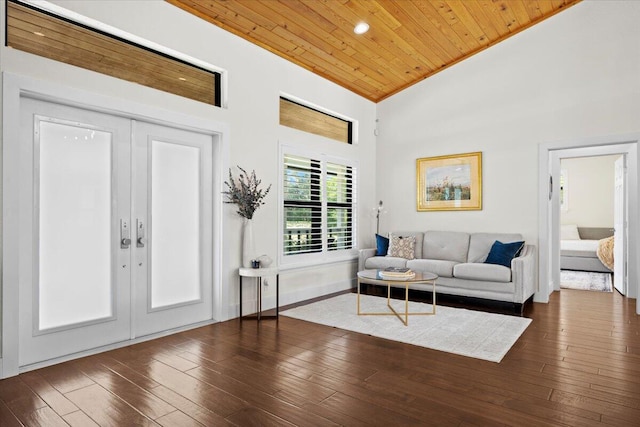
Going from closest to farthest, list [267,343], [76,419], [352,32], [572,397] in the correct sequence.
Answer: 1. [76,419]
2. [572,397]
3. [267,343]
4. [352,32]

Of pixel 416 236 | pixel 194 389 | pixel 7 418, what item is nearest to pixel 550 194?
pixel 416 236

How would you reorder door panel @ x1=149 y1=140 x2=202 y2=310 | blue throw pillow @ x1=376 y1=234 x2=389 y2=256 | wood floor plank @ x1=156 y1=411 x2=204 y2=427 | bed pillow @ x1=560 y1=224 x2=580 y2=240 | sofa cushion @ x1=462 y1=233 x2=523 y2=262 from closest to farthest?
wood floor plank @ x1=156 y1=411 x2=204 y2=427 < door panel @ x1=149 y1=140 x2=202 y2=310 < sofa cushion @ x1=462 y1=233 x2=523 y2=262 < blue throw pillow @ x1=376 y1=234 x2=389 y2=256 < bed pillow @ x1=560 y1=224 x2=580 y2=240

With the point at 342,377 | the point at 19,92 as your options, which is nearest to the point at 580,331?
the point at 342,377

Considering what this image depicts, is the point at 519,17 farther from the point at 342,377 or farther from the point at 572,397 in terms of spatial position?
the point at 342,377

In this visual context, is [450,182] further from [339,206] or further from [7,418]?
[7,418]

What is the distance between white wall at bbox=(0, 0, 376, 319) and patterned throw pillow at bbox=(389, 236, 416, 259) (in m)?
0.79

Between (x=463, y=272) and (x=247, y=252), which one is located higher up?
(x=247, y=252)

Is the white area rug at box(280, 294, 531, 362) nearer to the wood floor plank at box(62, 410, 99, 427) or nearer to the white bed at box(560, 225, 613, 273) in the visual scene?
the wood floor plank at box(62, 410, 99, 427)

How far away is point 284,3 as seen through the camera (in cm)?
413

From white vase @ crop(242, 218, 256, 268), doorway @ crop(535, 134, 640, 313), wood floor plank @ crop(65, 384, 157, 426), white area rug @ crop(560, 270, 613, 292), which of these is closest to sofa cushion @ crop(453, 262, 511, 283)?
doorway @ crop(535, 134, 640, 313)

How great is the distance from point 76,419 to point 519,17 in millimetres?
6493

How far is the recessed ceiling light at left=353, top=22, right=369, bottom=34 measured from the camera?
4.76m

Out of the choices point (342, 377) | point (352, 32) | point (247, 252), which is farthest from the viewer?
point (352, 32)

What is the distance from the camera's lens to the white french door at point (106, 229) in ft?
10.1
